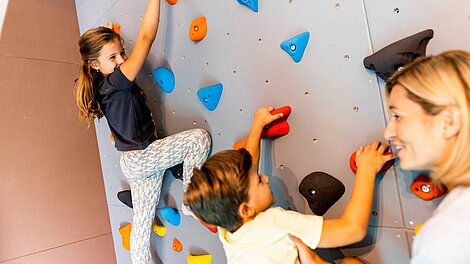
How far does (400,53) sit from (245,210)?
22.6 inches

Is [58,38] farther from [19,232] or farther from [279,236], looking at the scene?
[279,236]

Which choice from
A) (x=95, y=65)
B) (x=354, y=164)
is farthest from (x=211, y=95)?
(x=354, y=164)

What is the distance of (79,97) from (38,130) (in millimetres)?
919

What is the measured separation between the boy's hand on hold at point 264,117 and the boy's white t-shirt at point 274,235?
1.14 feet

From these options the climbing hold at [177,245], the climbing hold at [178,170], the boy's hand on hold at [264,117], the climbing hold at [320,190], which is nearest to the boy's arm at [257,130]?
the boy's hand on hold at [264,117]

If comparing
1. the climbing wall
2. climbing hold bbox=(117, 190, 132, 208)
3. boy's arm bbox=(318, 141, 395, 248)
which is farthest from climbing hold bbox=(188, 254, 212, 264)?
boy's arm bbox=(318, 141, 395, 248)

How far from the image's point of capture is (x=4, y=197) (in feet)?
7.04

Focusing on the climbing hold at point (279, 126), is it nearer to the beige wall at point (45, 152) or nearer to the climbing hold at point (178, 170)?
the climbing hold at point (178, 170)

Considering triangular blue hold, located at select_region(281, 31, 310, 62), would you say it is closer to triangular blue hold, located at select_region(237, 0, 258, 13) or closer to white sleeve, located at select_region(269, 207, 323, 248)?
triangular blue hold, located at select_region(237, 0, 258, 13)

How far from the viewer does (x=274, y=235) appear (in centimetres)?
96

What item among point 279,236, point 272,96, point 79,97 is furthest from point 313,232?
point 79,97

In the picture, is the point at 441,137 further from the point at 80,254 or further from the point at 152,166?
the point at 80,254

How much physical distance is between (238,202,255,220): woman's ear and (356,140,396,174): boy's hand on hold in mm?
320

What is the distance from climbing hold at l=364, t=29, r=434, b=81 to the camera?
0.87m
